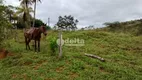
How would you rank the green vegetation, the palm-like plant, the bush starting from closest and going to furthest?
1. the bush
2. the green vegetation
3. the palm-like plant

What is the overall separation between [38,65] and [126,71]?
3.36 meters

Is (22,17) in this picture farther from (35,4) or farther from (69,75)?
(69,75)

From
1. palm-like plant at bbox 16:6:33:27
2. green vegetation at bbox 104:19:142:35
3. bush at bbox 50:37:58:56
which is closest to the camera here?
bush at bbox 50:37:58:56

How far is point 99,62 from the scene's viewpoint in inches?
360

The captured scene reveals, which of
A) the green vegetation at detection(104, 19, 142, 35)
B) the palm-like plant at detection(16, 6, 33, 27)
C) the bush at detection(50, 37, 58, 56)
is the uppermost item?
the palm-like plant at detection(16, 6, 33, 27)

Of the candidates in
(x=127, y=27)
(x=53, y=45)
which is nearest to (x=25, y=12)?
(x=127, y=27)

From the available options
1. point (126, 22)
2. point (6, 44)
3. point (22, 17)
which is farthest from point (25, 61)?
point (126, 22)

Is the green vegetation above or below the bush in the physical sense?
above

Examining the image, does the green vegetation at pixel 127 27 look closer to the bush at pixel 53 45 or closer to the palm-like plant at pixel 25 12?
the palm-like plant at pixel 25 12

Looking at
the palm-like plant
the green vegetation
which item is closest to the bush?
the green vegetation

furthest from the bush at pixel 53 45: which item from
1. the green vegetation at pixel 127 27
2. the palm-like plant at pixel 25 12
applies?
the palm-like plant at pixel 25 12

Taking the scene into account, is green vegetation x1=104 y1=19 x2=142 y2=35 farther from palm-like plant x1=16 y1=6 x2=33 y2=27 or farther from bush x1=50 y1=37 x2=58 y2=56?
bush x1=50 y1=37 x2=58 y2=56

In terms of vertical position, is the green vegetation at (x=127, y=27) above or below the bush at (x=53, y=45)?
above

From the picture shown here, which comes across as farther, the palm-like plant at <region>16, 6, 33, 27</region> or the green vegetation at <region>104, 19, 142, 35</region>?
the palm-like plant at <region>16, 6, 33, 27</region>
